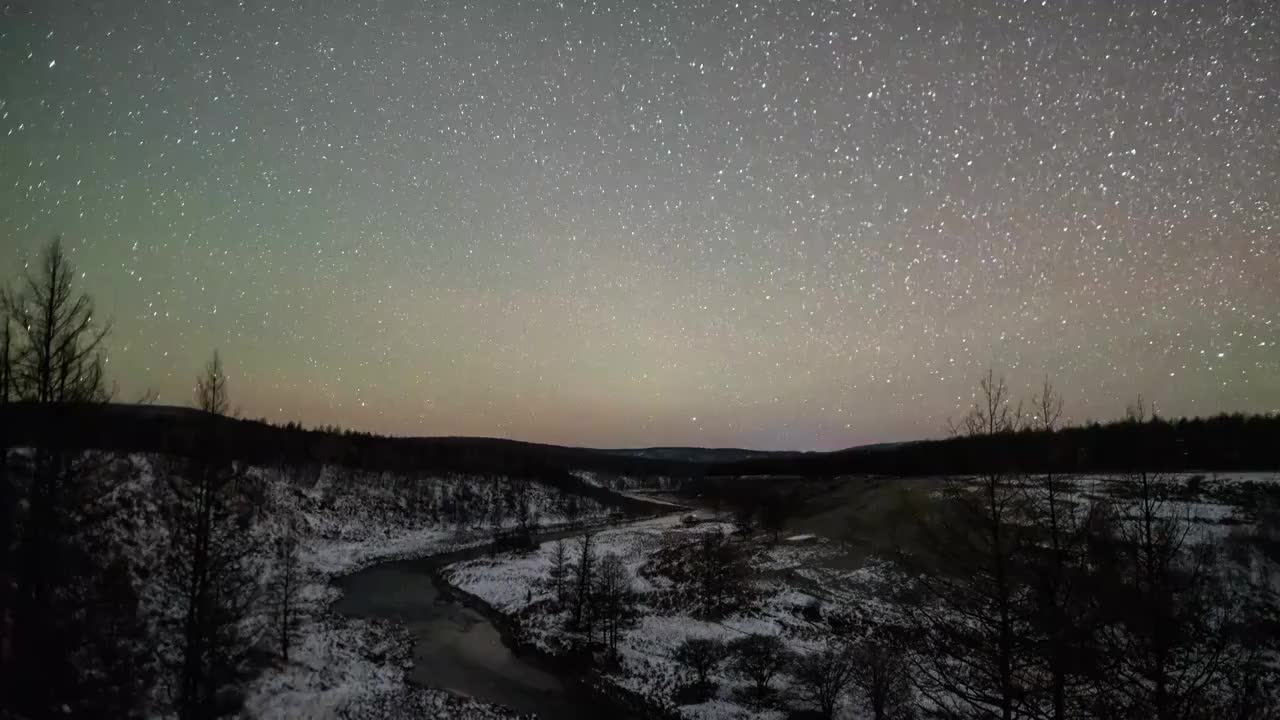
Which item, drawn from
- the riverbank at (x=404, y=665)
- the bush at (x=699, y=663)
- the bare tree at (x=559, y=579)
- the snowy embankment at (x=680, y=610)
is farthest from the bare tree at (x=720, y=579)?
the riverbank at (x=404, y=665)

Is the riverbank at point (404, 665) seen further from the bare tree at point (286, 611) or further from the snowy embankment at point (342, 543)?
the bare tree at point (286, 611)

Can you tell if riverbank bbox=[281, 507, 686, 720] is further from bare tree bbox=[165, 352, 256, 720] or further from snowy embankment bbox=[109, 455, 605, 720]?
bare tree bbox=[165, 352, 256, 720]

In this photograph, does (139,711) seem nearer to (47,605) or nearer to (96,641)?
(96,641)

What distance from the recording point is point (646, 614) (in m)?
36.7

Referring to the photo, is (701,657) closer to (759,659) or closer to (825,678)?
(759,659)

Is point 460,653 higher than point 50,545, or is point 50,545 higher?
point 50,545

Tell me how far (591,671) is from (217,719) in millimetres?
14944

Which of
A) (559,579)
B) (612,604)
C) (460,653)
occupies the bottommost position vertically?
(460,653)

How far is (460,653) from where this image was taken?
2972cm

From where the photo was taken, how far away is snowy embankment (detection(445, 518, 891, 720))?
25.5 meters

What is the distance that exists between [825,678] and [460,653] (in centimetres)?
1729

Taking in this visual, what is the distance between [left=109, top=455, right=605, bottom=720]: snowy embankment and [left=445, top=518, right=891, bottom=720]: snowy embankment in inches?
276

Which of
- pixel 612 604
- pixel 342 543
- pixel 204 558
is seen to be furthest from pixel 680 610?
pixel 342 543

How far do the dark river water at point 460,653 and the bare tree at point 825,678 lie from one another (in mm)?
7269
